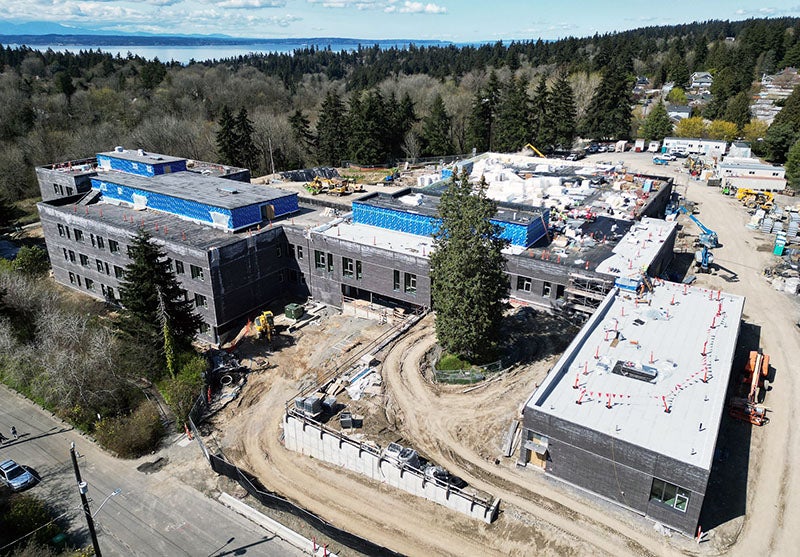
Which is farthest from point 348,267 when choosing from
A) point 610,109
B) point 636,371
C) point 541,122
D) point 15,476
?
point 610,109

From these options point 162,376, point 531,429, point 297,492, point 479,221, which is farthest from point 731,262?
point 162,376

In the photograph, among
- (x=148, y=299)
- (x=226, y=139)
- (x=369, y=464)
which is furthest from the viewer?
(x=226, y=139)

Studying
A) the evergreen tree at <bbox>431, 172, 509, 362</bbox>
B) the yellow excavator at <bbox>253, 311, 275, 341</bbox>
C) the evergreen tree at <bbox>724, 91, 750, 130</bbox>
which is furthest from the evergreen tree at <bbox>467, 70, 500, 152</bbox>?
the evergreen tree at <bbox>431, 172, 509, 362</bbox>

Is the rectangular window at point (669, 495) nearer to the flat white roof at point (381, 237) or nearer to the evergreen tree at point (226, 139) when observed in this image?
the flat white roof at point (381, 237)

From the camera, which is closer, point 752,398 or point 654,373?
point 654,373

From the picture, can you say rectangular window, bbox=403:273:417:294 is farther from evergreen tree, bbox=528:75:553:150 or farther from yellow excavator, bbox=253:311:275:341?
evergreen tree, bbox=528:75:553:150

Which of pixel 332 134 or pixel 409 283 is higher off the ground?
pixel 332 134

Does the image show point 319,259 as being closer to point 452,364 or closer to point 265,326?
point 265,326
